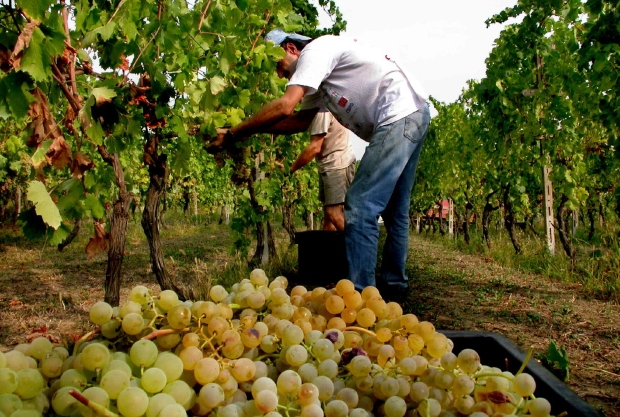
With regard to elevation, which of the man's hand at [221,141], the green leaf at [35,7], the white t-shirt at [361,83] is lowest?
the man's hand at [221,141]

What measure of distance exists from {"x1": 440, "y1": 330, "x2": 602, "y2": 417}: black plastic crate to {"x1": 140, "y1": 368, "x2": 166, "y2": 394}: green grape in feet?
1.84

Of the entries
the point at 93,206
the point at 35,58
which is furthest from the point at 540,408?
the point at 93,206

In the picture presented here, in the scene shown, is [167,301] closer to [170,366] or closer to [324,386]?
[170,366]

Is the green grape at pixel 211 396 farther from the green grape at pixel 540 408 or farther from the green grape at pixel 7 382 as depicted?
A: the green grape at pixel 540 408

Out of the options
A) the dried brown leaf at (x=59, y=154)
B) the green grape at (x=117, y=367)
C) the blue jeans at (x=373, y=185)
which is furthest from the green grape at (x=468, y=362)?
the dried brown leaf at (x=59, y=154)

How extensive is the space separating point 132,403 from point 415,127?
2096mm

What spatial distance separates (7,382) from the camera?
1.84 feet

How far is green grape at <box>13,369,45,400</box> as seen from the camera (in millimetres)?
573

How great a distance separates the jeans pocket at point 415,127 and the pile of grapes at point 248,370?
1.68 metres

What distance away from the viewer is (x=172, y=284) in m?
3.58

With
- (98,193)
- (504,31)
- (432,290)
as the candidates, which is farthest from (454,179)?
(98,193)

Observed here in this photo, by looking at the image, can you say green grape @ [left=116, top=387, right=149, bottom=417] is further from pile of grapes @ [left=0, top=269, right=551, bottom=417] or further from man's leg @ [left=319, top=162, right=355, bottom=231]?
man's leg @ [left=319, top=162, right=355, bottom=231]

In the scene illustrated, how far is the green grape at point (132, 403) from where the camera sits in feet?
1.80

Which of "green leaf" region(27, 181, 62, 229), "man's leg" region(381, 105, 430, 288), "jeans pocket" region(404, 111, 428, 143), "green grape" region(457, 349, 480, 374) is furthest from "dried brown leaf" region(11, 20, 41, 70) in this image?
"man's leg" region(381, 105, 430, 288)
